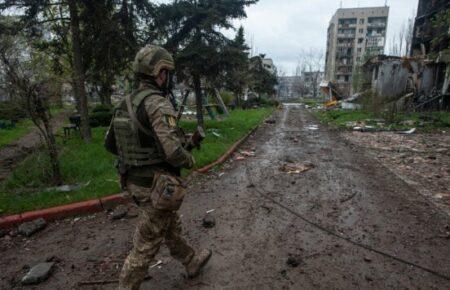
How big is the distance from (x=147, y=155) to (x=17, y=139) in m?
12.7

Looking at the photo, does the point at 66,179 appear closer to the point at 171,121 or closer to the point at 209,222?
the point at 209,222

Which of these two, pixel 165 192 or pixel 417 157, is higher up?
pixel 165 192

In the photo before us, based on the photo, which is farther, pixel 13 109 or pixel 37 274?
pixel 13 109

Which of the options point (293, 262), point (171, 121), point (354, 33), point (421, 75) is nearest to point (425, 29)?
point (421, 75)

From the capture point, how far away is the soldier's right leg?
2.38 m

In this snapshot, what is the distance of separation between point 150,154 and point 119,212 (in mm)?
2378

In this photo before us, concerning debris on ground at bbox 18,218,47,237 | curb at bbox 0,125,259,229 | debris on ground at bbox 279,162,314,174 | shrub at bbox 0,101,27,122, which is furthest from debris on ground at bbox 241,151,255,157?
debris on ground at bbox 18,218,47,237

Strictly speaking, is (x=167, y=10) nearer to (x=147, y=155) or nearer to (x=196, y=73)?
(x=196, y=73)

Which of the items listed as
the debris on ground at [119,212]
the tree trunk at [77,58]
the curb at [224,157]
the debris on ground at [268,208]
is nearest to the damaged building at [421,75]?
the curb at [224,157]

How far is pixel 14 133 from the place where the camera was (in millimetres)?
13406

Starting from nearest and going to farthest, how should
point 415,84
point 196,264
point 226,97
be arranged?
point 196,264 → point 415,84 → point 226,97

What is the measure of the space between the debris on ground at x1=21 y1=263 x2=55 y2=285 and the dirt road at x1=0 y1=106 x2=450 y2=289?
0.23ft

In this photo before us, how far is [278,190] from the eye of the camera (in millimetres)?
5434

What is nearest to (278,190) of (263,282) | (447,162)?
(263,282)
